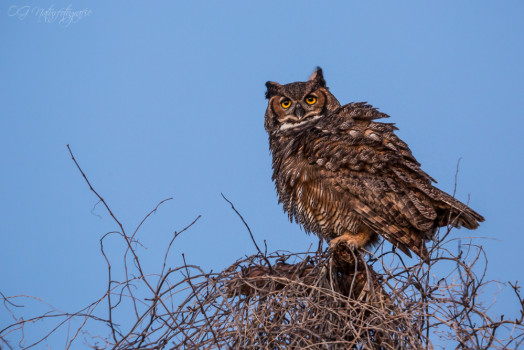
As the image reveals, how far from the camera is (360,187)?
2797 millimetres

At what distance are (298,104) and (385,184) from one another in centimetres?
83

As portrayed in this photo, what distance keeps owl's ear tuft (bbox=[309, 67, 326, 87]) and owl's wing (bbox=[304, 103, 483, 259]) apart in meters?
0.66

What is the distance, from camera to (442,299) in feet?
6.89

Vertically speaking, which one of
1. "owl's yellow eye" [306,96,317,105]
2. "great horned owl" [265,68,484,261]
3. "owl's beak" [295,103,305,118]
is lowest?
"great horned owl" [265,68,484,261]

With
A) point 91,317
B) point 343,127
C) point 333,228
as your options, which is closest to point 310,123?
point 343,127

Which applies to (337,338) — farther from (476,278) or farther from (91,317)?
(91,317)

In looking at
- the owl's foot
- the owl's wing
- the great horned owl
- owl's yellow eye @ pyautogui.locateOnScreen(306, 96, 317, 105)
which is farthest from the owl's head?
the owl's foot

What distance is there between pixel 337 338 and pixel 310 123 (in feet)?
4.90

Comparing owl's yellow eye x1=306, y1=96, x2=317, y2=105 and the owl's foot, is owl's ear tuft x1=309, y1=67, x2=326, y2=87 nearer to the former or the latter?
owl's yellow eye x1=306, y1=96, x2=317, y2=105

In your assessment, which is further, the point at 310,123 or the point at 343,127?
the point at 310,123

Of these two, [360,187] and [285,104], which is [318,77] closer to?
[285,104]

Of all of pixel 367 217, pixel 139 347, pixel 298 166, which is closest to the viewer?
pixel 139 347

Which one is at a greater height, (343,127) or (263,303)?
(343,127)

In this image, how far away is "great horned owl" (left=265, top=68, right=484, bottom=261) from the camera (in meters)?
2.73
